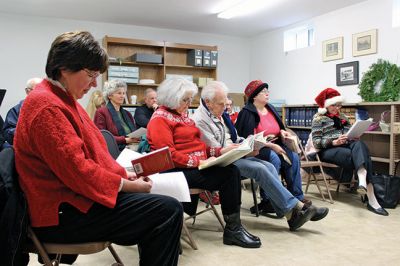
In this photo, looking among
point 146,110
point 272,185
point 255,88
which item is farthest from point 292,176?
point 146,110

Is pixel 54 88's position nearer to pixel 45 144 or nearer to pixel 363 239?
pixel 45 144

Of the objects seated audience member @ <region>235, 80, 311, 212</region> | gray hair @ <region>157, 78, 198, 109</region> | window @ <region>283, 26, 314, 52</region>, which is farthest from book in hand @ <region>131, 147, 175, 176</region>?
window @ <region>283, 26, 314, 52</region>

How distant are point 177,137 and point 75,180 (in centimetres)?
129

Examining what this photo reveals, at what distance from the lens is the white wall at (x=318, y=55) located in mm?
5254

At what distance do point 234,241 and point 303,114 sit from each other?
12.2ft

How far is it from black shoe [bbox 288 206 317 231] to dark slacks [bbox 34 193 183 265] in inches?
69.4

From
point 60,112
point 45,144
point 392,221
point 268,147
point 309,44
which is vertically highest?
point 309,44

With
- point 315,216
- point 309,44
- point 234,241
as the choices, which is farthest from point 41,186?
point 309,44

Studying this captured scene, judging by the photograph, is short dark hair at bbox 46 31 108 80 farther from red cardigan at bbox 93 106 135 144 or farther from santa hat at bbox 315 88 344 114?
santa hat at bbox 315 88 344 114

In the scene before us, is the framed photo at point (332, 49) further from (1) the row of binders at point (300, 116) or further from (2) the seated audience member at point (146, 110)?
(2) the seated audience member at point (146, 110)

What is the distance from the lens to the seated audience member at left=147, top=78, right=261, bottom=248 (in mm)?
2512

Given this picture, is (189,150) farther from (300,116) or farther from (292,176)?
(300,116)

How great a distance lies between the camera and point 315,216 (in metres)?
3.06

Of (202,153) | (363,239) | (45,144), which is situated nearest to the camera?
(45,144)
